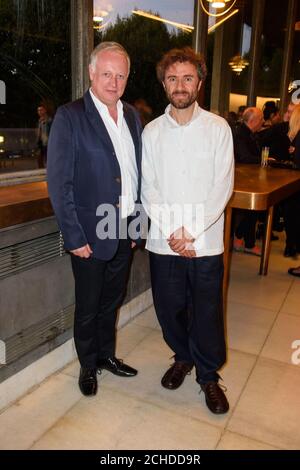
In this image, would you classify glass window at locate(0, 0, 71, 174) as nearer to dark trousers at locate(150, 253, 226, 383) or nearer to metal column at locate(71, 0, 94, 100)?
metal column at locate(71, 0, 94, 100)

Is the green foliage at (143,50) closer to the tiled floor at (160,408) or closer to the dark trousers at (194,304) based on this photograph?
the dark trousers at (194,304)

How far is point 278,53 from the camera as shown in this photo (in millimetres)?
8172

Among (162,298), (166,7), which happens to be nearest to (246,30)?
(166,7)

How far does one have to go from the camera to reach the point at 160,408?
2.03 m

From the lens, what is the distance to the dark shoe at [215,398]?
199cm

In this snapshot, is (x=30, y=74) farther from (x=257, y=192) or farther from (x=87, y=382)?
(x=87, y=382)

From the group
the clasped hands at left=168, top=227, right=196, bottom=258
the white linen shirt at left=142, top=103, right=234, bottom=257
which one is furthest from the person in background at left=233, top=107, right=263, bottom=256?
the clasped hands at left=168, top=227, right=196, bottom=258

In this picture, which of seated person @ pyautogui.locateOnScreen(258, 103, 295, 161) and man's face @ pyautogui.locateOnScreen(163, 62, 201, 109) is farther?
seated person @ pyautogui.locateOnScreen(258, 103, 295, 161)

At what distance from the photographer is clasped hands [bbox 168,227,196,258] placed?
190 cm

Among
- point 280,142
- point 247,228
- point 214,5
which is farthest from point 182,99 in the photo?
point 214,5

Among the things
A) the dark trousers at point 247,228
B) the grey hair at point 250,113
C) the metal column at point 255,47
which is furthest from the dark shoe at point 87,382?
the metal column at point 255,47

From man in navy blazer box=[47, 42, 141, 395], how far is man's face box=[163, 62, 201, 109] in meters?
0.21

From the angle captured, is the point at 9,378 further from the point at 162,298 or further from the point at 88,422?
the point at 162,298
